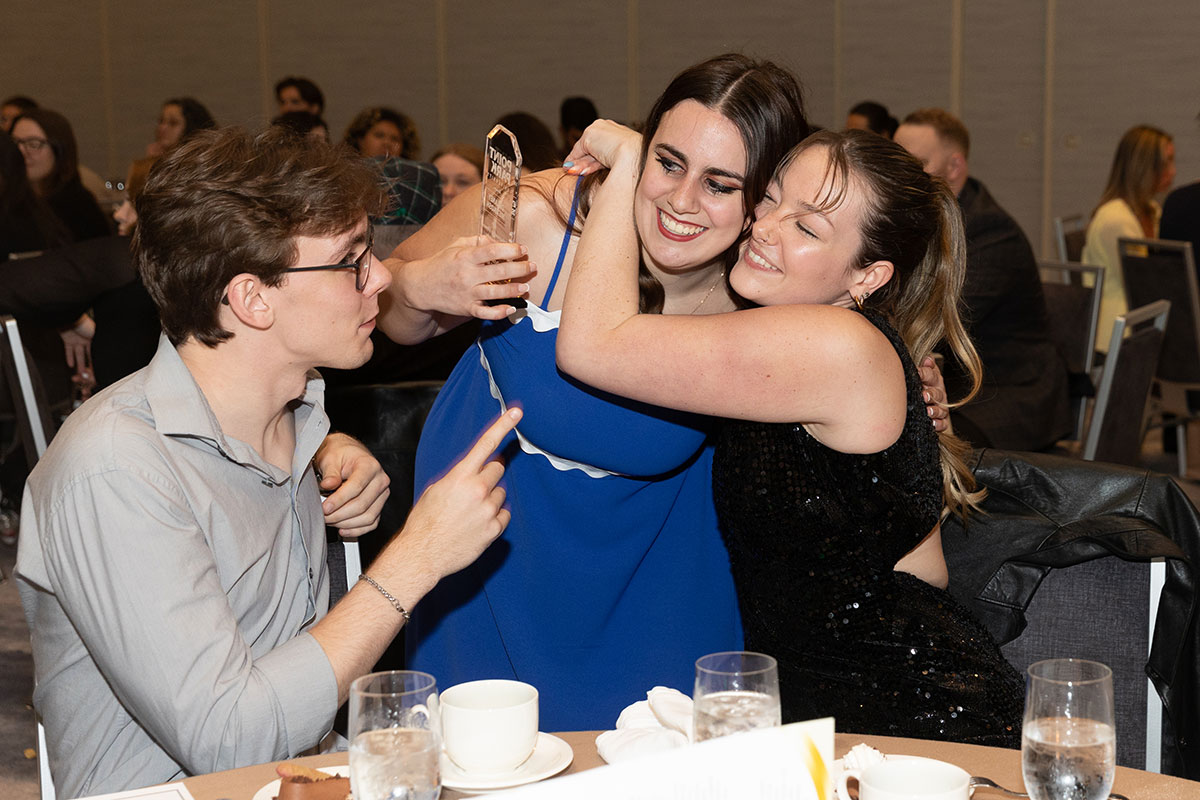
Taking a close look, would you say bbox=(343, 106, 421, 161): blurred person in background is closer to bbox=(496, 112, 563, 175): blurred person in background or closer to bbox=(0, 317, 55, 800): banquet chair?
bbox=(496, 112, 563, 175): blurred person in background

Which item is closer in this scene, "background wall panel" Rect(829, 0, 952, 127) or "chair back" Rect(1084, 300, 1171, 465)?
"chair back" Rect(1084, 300, 1171, 465)

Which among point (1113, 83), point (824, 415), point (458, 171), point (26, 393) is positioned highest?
point (1113, 83)

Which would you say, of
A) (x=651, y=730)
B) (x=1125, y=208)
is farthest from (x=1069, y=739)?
(x=1125, y=208)

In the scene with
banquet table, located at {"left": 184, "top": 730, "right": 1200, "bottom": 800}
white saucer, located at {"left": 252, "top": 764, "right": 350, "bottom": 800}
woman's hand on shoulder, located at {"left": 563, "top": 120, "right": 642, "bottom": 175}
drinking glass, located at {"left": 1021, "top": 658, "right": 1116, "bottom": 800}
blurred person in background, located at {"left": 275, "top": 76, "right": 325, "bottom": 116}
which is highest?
blurred person in background, located at {"left": 275, "top": 76, "right": 325, "bottom": 116}

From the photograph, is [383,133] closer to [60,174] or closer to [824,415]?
[60,174]

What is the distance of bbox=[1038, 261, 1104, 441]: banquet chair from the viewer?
4668mm

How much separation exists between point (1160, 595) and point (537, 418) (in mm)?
1095

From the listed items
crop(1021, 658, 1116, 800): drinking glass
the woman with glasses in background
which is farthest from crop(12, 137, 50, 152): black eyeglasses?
crop(1021, 658, 1116, 800): drinking glass

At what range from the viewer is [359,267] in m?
1.70

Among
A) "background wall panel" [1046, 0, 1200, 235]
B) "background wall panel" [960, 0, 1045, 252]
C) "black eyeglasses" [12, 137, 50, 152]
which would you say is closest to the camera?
"black eyeglasses" [12, 137, 50, 152]

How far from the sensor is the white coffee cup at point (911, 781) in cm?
109

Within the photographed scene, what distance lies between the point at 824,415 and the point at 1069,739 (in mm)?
659

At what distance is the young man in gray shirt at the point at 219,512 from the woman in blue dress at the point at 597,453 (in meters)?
0.22

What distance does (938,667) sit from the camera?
1.76 m
